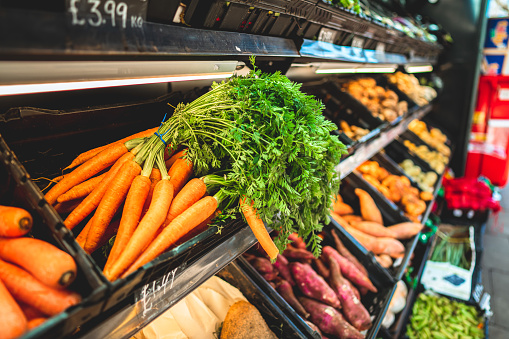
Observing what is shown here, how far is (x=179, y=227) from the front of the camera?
1197 mm

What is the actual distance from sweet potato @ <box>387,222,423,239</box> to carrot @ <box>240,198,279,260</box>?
1.89m

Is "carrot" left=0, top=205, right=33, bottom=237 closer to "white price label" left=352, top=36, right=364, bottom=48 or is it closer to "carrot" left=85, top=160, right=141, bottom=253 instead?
"carrot" left=85, top=160, right=141, bottom=253

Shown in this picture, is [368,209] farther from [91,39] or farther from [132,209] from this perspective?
[91,39]

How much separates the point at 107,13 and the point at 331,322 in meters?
1.99

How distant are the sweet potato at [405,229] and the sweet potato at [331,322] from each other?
3.98ft

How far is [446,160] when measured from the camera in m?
4.98

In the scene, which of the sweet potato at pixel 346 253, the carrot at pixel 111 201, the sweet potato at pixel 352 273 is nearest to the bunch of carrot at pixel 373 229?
the sweet potato at pixel 346 253

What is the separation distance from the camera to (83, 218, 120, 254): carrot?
120 centimetres

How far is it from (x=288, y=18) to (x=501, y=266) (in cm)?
467

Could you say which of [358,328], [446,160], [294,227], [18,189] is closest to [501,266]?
[446,160]

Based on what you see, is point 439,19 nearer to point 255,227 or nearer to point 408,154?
point 408,154

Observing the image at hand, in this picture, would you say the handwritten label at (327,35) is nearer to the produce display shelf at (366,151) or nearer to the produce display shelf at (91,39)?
the produce display shelf at (366,151)

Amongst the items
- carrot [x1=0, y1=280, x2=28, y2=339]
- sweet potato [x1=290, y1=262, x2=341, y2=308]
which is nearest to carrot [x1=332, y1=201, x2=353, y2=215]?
sweet potato [x1=290, y1=262, x2=341, y2=308]

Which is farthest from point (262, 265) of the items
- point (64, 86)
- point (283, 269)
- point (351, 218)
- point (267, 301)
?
point (64, 86)
